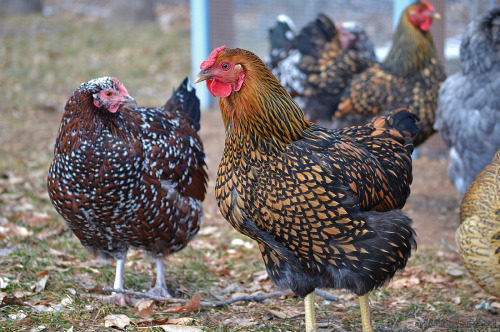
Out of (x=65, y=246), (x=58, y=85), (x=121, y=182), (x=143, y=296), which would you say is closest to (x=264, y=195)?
(x=121, y=182)

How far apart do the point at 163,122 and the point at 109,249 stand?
3.24 feet

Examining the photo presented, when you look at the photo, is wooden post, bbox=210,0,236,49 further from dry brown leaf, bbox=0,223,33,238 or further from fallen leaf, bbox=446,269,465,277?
fallen leaf, bbox=446,269,465,277

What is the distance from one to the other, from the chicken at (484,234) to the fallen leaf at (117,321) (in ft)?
7.18

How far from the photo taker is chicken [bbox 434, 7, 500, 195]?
4551 millimetres

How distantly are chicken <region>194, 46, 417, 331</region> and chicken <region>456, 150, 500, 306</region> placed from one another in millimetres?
568

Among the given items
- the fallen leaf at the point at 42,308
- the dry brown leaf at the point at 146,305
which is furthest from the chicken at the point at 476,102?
the fallen leaf at the point at 42,308

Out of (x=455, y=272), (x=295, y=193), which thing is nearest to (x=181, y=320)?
(x=295, y=193)

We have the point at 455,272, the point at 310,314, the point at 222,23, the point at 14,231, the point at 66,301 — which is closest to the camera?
the point at 310,314

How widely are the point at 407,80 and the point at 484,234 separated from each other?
2.70 m

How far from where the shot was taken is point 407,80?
18.3 feet

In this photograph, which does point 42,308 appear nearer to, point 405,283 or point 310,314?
point 310,314

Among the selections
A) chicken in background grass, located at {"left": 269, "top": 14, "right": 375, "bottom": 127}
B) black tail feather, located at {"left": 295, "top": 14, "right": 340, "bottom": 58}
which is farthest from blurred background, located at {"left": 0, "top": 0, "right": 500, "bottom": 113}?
chicken in background grass, located at {"left": 269, "top": 14, "right": 375, "bottom": 127}

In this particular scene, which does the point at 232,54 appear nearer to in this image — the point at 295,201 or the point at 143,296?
the point at 295,201

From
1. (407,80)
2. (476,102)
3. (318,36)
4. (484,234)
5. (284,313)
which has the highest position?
(318,36)
